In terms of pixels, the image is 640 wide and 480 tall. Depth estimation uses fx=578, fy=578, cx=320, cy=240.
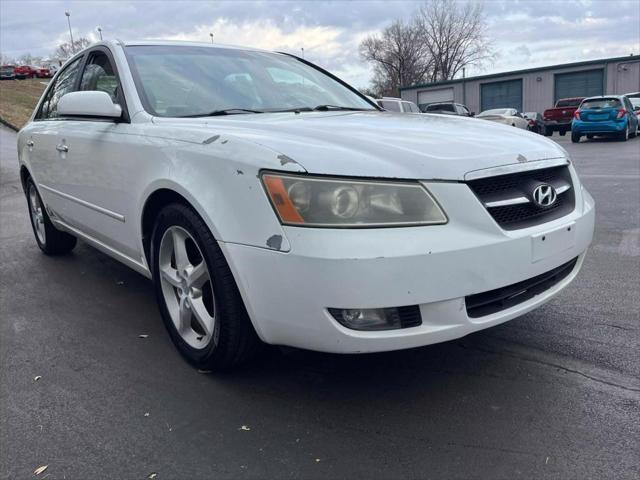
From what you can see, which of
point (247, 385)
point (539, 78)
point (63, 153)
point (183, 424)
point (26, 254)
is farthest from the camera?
point (539, 78)

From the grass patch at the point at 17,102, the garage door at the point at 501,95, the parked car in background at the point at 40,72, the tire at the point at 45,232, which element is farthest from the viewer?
the parked car in background at the point at 40,72

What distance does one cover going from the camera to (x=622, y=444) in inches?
84.7

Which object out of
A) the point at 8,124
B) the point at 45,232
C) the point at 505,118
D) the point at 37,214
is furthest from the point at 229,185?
the point at 8,124

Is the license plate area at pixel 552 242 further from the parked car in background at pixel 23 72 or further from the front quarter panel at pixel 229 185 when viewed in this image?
the parked car in background at pixel 23 72

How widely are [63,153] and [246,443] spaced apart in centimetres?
263

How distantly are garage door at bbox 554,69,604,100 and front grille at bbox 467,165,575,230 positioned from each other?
39613mm

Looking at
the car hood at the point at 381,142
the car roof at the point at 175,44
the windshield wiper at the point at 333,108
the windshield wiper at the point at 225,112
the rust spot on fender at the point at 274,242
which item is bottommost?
the rust spot on fender at the point at 274,242

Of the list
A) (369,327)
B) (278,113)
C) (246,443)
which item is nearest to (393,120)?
(278,113)

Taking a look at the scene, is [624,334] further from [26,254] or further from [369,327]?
[26,254]

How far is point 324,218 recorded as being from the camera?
2105 mm

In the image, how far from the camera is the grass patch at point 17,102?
79.9 feet

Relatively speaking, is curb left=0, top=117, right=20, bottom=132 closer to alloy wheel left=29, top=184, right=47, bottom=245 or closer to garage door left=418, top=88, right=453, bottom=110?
alloy wheel left=29, top=184, right=47, bottom=245

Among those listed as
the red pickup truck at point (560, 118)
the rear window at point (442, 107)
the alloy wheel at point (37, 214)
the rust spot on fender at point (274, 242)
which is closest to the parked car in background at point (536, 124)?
the red pickup truck at point (560, 118)

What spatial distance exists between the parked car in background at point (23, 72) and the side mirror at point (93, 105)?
171 feet
